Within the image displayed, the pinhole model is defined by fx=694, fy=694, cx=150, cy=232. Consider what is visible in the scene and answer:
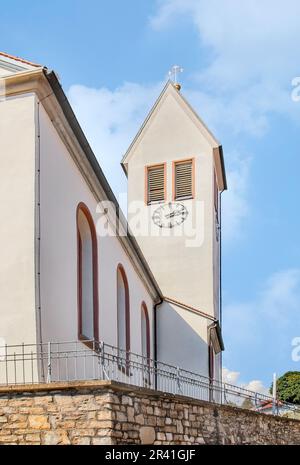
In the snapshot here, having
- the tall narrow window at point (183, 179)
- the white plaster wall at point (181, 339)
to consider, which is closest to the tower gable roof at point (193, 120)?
the tall narrow window at point (183, 179)

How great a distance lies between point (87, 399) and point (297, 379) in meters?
42.0

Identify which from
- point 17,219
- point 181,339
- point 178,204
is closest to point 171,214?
point 178,204

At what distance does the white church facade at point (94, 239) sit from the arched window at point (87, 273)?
0.02 metres

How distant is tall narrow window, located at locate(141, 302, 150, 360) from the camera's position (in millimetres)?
23766

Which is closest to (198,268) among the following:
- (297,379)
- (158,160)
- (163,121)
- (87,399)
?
(158,160)

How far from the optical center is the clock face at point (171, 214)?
2862 cm

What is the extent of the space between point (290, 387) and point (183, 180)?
83.1 ft

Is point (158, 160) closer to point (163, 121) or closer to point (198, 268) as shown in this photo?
point (163, 121)

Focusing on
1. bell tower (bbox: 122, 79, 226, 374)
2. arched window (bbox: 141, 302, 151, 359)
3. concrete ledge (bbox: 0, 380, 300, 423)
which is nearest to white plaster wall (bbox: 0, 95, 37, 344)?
concrete ledge (bbox: 0, 380, 300, 423)

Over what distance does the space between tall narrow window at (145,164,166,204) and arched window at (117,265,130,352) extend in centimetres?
935

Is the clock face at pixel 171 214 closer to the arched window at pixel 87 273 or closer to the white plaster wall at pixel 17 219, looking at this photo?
the arched window at pixel 87 273

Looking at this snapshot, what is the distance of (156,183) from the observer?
29.3 m

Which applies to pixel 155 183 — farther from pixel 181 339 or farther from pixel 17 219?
pixel 17 219

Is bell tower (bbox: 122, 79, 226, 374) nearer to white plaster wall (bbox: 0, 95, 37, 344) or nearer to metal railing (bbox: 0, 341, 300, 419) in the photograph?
metal railing (bbox: 0, 341, 300, 419)
